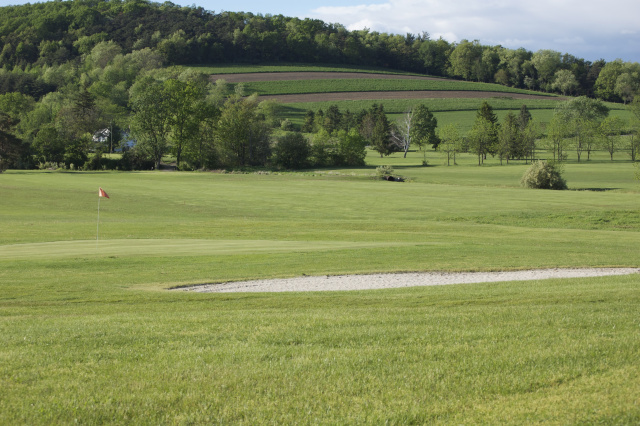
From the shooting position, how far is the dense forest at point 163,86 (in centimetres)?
9781

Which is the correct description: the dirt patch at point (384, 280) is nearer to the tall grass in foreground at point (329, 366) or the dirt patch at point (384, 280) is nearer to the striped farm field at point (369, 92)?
the tall grass in foreground at point (329, 366)

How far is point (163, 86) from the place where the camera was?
10362 centimetres

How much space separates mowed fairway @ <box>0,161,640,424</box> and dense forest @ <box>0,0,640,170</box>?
7280 cm

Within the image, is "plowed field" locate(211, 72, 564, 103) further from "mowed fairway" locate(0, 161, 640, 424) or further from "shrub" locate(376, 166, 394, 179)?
"mowed fairway" locate(0, 161, 640, 424)

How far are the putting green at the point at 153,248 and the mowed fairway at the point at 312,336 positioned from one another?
0.43 ft

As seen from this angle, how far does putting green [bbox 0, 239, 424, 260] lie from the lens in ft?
69.8

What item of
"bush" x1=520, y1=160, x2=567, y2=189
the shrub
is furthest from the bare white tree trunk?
"bush" x1=520, y1=160, x2=567, y2=189

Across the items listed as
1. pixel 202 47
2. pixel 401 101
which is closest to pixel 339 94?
pixel 401 101

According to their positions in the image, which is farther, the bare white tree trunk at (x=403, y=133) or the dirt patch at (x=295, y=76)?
the dirt patch at (x=295, y=76)

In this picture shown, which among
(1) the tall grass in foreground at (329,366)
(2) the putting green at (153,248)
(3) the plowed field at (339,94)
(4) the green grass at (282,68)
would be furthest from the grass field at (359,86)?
(1) the tall grass in foreground at (329,366)

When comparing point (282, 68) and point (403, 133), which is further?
point (282, 68)

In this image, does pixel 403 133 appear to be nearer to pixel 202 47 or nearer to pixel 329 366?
pixel 202 47

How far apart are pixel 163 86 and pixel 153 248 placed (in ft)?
286

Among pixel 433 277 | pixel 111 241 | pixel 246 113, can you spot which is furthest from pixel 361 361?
pixel 246 113
